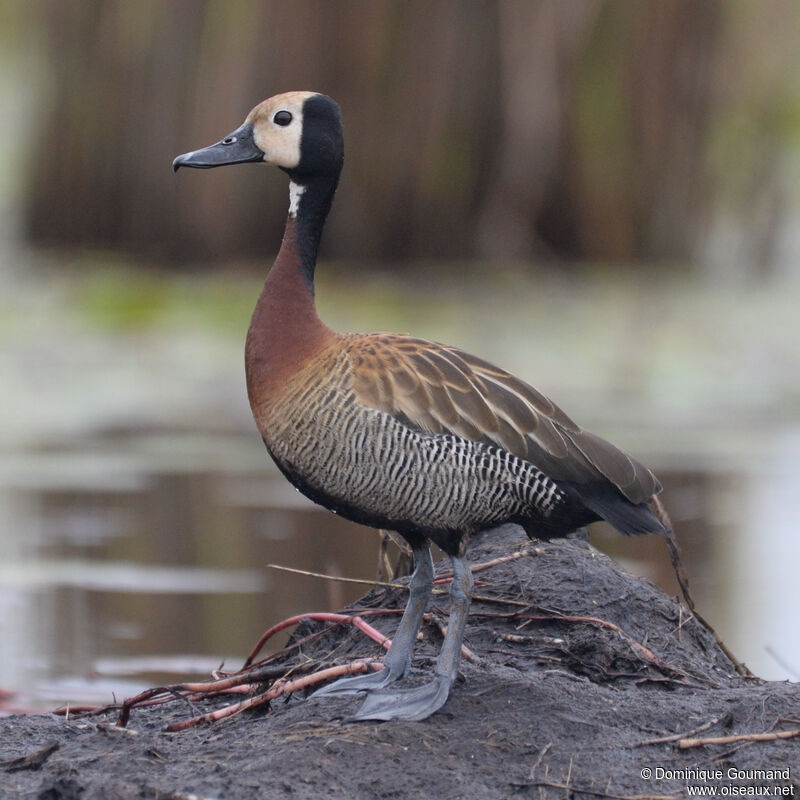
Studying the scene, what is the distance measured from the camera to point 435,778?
342 cm

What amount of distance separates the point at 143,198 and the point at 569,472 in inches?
275

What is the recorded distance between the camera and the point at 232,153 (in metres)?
4.30

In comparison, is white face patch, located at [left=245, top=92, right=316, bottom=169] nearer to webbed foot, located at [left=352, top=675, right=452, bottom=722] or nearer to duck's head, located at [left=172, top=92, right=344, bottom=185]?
duck's head, located at [left=172, top=92, right=344, bottom=185]

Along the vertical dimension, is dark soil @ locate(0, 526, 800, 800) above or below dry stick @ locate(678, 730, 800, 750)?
below

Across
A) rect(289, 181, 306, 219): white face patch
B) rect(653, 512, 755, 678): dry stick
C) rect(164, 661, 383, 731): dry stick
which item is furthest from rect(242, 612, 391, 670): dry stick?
rect(289, 181, 306, 219): white face patch

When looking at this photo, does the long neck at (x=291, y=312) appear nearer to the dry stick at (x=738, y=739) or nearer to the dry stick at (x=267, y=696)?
the dry stick at (x=267, y=696)

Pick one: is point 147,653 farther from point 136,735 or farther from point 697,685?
point 697,685

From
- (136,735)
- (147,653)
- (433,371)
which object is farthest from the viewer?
(147,653)

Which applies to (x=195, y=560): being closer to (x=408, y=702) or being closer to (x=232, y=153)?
(x=232, y=153)

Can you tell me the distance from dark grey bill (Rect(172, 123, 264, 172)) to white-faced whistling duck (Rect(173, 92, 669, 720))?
0.02 metres

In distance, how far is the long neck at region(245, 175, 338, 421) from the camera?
3963 mm

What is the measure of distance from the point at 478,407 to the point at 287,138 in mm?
935

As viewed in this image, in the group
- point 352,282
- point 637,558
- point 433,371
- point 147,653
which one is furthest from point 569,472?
point 352,282

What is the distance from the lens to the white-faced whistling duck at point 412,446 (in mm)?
3797
